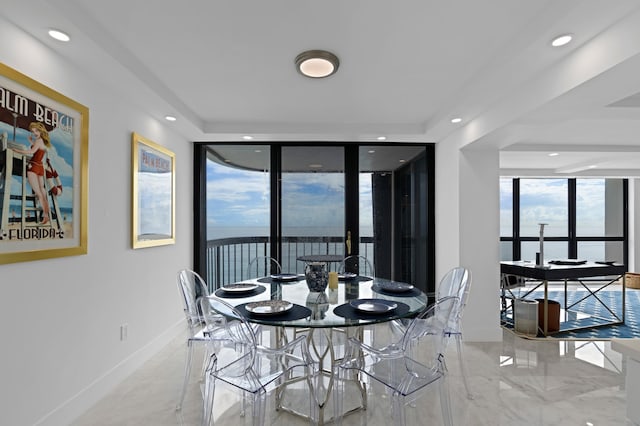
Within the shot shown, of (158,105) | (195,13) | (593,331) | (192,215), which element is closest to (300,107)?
(158,105)

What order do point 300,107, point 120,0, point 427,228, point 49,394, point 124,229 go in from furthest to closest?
point 427,228 → point 300,107 → point 124,229 → point 49,394 → point 120,0

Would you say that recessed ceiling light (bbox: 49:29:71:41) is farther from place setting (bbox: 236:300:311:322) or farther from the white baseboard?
the white baseboard

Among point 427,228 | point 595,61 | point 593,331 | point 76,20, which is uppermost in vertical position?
point 76,20

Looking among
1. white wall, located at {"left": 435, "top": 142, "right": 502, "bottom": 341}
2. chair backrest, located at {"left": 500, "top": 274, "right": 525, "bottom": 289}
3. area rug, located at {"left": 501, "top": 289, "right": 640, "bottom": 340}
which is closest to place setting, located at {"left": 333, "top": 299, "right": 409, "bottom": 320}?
white wall, located at {"left": 435, "top": 142, "right": 502, "bottom": 341}

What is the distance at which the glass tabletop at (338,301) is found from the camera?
6.78 feet

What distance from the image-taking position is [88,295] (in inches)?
101

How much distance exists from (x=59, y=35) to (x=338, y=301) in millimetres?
2381

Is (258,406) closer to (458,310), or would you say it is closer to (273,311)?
(273,311)

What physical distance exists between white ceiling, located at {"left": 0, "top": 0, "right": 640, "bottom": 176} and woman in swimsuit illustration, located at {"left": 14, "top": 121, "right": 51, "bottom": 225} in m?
0.53

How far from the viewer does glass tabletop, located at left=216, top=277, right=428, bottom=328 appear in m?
2.07

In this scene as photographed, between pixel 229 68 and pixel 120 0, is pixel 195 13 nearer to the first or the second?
pixel 120 0

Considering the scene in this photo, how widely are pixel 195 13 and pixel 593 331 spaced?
210 inches

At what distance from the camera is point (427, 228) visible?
15.6ft

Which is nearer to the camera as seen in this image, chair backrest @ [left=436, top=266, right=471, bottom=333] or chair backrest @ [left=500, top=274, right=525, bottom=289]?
chair backrest @ [left=436, top=266, right=471, bottom=333]
